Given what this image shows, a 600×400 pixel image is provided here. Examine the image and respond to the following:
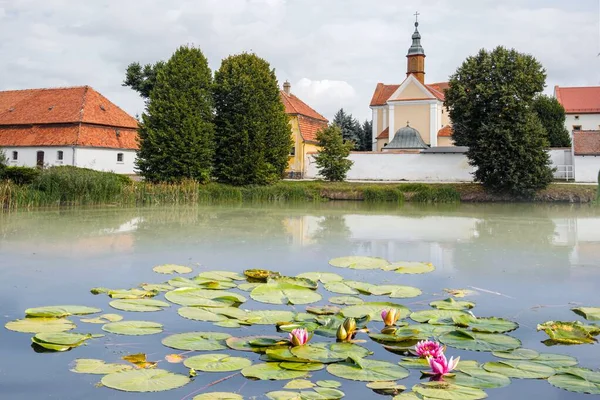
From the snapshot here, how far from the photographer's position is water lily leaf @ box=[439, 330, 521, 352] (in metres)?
4.63

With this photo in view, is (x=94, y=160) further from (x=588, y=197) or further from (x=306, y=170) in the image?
(x=588, y=197)

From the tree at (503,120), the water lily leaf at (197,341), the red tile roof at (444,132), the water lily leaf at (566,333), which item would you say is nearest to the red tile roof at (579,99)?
the red tile roof at (444,132)

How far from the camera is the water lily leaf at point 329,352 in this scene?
4.29 metres

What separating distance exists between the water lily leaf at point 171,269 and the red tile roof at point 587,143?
29070 millimetres

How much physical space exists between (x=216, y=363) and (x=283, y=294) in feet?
6.92

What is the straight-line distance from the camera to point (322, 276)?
7363 millimetres

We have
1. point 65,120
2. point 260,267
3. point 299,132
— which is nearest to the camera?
point 260,267

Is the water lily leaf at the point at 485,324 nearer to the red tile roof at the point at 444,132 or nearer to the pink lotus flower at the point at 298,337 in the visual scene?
the pink lotus flower at the point at 298,337

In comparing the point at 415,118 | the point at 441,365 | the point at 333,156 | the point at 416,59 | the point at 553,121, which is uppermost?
the point at 416,59

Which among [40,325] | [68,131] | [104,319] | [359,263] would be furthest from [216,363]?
[68,131]

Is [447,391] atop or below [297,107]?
below

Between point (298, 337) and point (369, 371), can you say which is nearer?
point (369, 371)

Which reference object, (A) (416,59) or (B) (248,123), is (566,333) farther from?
(A) (416,59)

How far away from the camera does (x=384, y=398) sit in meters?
3.74
